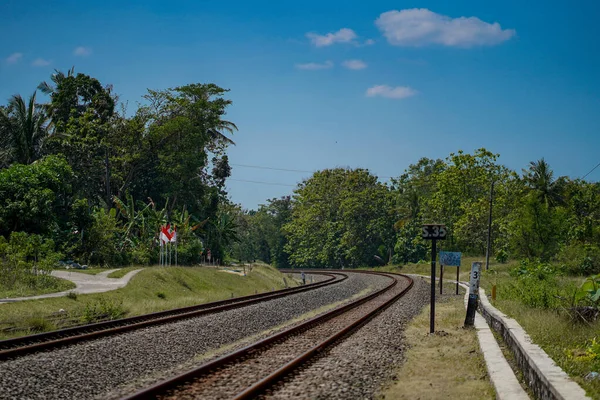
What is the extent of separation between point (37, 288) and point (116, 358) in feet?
48.0

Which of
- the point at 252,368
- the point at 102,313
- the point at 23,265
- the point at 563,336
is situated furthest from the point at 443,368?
the point at 23,265

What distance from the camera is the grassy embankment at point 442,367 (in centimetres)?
906

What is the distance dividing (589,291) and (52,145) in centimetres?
5112

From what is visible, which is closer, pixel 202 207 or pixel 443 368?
pixel 443 368

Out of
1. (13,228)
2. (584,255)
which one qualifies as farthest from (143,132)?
(584,255)

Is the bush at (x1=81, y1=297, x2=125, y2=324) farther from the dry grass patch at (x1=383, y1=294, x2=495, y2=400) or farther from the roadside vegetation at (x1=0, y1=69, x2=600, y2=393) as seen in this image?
the dry grass patch at (x1=383, y1=294, x2=495, y2=400)

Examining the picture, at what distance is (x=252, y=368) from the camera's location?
10.9 meters

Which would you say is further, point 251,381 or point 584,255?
point 584,255

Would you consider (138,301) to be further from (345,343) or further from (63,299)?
(345,343)

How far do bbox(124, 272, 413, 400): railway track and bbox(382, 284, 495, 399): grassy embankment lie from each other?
67.8 inches

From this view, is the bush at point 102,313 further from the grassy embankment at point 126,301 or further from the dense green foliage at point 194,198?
the dense green foliage at point 194,198

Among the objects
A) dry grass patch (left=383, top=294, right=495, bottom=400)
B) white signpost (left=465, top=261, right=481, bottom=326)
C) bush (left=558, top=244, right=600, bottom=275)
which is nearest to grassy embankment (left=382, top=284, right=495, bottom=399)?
dry grass patch (left=383, top=294, right=495, bottom=400)

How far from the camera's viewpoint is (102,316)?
19875 mm

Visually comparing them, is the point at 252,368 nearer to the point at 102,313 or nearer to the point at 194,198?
the point at 102,313
